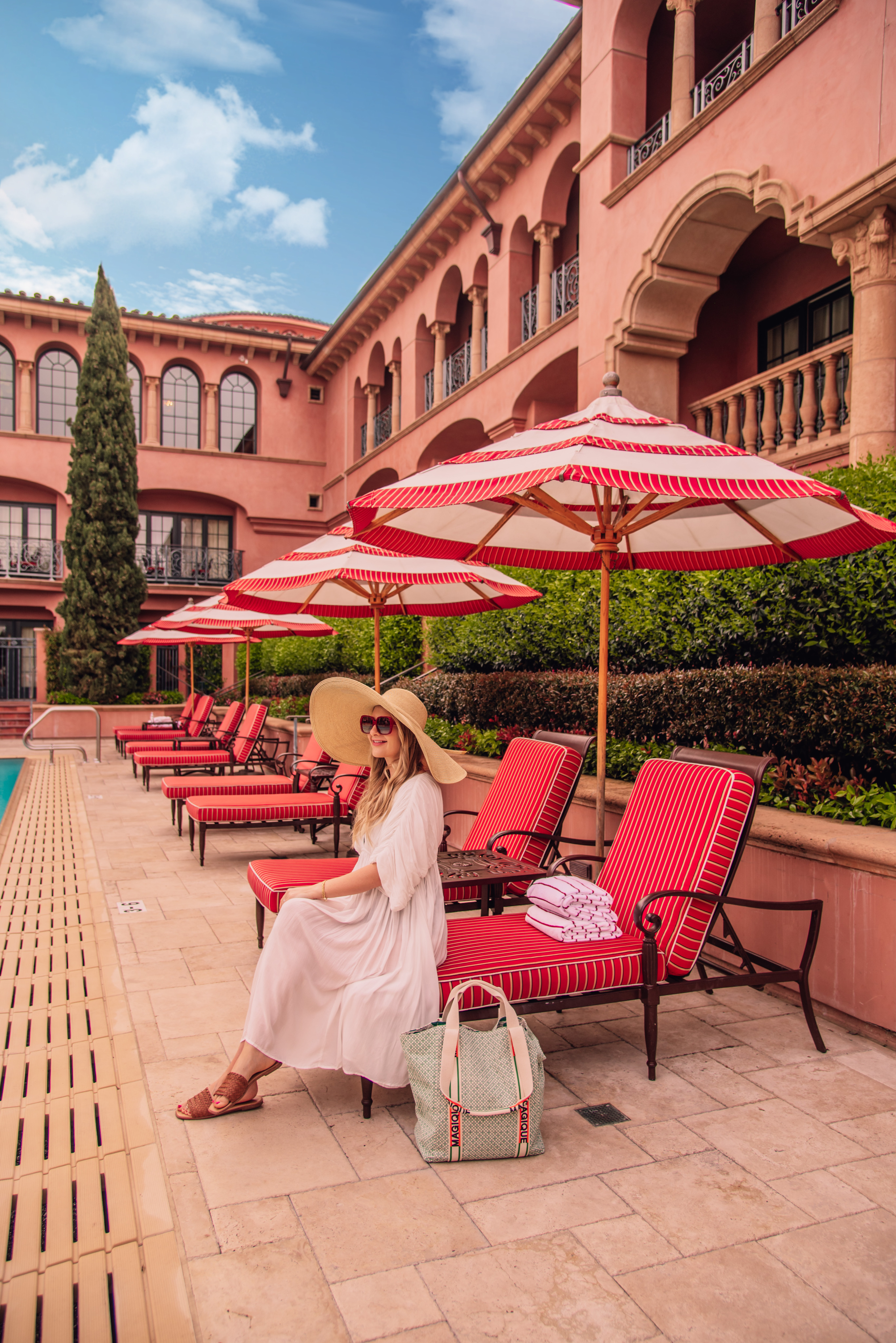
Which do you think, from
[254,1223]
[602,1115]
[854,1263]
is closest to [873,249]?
[602,1115]

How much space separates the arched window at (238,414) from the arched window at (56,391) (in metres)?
4.22

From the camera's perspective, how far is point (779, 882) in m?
4.43

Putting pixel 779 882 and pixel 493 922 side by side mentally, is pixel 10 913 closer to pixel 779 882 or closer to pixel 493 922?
pixel 493 922

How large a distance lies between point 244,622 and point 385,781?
331 inches

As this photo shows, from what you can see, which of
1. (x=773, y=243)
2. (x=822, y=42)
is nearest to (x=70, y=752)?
(x=773, y=243)

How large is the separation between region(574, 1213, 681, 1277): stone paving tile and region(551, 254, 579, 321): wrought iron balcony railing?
13.2 meters

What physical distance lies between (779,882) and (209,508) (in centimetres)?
2613

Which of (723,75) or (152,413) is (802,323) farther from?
(152,413)

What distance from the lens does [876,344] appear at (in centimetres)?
847

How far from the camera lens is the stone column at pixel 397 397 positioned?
2147cm

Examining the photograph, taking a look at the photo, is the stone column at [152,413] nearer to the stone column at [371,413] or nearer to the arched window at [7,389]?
the arched window at [7,389]

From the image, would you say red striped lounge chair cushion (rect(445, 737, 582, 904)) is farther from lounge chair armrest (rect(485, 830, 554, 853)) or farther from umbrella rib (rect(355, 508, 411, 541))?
umbrella rib (rect(355, 508, 411, 541))

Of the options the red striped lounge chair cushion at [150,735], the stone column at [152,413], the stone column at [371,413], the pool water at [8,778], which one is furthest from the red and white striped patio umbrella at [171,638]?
the stone column at [152,413]

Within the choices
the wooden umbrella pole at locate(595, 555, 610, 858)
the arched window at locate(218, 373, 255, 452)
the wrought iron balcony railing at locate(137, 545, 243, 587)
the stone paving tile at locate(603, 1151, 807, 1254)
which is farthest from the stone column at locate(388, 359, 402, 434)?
the stone paving tile at locate(603, 1151, 807, 1254)
